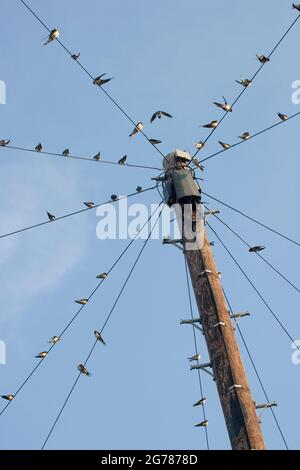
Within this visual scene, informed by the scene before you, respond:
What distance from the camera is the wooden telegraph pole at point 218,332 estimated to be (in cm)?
1280

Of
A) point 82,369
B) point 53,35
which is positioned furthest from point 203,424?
point 53,35

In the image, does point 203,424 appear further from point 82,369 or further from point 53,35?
point 53,35

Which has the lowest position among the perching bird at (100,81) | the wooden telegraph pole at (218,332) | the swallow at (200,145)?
the wooden telegraph pole at (218,332)

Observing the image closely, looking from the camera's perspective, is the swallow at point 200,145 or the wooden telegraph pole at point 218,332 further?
the swallow at point 200,145

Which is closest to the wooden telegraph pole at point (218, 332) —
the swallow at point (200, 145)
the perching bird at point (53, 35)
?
the swallow at point (200, 145)

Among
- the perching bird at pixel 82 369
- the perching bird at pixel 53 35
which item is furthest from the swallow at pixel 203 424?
the perching bird at pixel 53 35

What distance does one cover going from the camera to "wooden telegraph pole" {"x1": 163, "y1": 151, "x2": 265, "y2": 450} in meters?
12.8

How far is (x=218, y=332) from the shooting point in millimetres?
13617

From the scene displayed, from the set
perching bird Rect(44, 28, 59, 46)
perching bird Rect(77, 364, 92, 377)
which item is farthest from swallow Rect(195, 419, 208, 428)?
perching bird Rect(44, 28, 59, 46)

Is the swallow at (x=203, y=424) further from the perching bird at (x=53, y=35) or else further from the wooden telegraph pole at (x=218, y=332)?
the perching bird at (x=53, y=35)

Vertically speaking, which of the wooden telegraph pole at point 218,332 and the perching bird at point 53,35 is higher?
the perching bird at point 53,35

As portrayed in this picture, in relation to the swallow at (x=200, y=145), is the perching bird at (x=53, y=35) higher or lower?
higher
